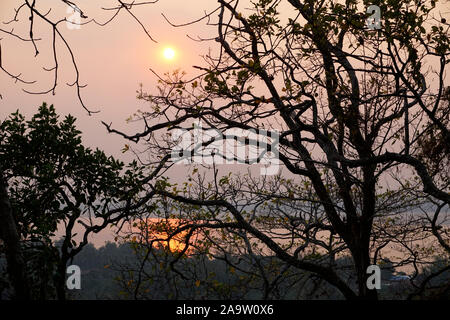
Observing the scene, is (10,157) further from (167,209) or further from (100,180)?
(167,209)

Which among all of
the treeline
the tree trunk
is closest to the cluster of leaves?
the treeline

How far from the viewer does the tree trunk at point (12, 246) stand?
331 cm

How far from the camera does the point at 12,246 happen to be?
338 cm

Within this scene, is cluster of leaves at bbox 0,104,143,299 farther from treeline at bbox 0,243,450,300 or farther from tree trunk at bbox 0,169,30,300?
tree trunk at bbox 0,169,30,300

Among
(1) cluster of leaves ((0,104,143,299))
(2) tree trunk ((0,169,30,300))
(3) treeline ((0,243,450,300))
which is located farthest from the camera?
(3) treeline ((0,243,450,300))

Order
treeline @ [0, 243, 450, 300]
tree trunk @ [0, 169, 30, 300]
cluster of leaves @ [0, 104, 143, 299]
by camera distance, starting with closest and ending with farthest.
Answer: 1. tree trunk @ [0, 169, 30, 300]
2. cluster of leaves @ [0, 104, 143, 299]
3. treeline @ [0, 243, 450, 300]

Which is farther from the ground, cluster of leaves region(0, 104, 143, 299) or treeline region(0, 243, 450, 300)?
cluster of leaves region(0, 104, 143, 299)

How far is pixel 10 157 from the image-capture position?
7.39 metres

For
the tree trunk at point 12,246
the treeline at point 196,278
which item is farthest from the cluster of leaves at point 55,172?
the tree trunk at point 12,246

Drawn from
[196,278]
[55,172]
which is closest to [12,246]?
[55,172]

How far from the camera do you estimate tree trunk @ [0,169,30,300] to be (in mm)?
3314

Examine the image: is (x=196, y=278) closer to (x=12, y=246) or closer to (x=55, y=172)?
(x=55, y=172)
